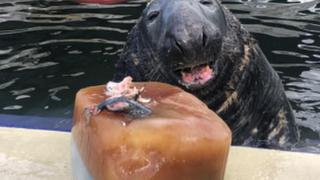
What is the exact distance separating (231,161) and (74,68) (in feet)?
14.5

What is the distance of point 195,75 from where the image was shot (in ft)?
12.6

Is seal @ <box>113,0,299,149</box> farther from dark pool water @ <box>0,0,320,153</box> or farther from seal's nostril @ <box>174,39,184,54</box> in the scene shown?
dark pool water @ <box>0,0,320,153</box>

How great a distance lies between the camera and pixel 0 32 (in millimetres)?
8547

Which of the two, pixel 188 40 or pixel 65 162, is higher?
pixel 188 40

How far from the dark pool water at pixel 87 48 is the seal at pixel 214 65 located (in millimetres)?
348

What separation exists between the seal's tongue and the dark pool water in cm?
85

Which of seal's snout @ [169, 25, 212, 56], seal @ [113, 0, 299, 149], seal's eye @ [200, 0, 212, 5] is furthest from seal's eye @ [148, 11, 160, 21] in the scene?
seal's snout @ [169, 25, 212, 56]

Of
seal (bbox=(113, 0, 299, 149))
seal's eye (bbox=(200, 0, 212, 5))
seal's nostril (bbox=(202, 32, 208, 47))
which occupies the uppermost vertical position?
seal's eye (bbox=(200, 0, 212, 5))

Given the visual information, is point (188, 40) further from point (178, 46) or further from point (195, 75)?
point (195, 75)

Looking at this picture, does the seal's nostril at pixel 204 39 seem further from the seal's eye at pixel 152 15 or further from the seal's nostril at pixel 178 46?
the seal's eye at pixel 152 15

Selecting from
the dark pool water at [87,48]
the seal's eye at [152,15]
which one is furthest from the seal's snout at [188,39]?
the dark pool water at [87,48]

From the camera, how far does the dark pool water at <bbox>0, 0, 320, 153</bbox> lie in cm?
614

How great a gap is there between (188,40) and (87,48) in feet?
14.2

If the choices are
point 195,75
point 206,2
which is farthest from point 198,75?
point 206,2
